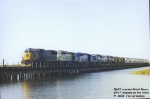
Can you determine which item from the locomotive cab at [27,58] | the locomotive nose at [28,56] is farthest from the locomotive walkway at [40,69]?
the locomotive nose at [28,56]

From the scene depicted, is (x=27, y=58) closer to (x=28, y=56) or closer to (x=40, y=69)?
(x=28, y=56)

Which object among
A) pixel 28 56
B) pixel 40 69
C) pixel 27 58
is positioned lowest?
pixel 40 69

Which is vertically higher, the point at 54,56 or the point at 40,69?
the point at 54,56

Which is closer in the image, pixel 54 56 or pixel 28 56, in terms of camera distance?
pixel 28 56

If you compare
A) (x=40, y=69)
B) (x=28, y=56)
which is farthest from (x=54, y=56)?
(x=40, y=69)

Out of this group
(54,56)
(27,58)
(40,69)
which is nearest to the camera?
(40,69)

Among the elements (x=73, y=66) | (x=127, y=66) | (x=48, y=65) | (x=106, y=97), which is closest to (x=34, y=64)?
(x=48, y=65)

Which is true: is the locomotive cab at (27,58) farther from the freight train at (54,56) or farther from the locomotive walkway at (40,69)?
the locomotive walkway at (40,69)

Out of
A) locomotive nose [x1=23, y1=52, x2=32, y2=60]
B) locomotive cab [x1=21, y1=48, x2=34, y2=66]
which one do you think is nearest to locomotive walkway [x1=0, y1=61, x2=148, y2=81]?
locomotive cab [x1=21, y1=48, x2=34, y2=66]

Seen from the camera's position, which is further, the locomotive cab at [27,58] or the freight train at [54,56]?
the freight train at [54,56]

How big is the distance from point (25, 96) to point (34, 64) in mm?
29168

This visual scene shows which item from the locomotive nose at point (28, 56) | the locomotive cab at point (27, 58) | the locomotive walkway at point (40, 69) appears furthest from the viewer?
the locomotive nose at point (28, 56)

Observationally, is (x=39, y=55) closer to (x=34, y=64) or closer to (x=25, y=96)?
(x=34, y=64)

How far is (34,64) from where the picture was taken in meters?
59.1
